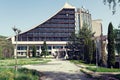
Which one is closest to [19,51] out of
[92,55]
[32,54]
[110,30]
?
[32,54]

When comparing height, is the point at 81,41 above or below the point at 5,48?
above

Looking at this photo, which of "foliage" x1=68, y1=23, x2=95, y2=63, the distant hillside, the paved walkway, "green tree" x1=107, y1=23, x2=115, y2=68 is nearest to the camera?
the paved walkway

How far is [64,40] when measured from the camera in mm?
144125

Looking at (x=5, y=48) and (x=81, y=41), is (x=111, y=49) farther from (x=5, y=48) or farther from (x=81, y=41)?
(x=5, y=48)

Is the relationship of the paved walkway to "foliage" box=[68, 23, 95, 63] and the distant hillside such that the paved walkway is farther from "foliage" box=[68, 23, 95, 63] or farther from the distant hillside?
the distant hillside

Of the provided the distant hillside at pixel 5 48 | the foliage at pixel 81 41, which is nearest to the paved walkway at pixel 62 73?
the foliage at pixel 81 41

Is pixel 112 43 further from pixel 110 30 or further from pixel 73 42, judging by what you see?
pixel 73 42

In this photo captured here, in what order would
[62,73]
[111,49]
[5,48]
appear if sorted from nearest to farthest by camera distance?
1. [62,73]
2. [111,49]
3. [5,48]

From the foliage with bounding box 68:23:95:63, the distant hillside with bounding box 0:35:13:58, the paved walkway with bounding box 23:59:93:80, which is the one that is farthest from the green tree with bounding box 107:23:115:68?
the distant hillside with bounding box 0:35:13:58

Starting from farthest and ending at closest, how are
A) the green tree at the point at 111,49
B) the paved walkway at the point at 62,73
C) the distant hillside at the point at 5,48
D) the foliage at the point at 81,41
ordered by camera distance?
the distant hillside at the point at 5,48 → the foliage at the point at 81,41 → the green tree at the point at 111,49 → the paved walkway at the point at 62,73

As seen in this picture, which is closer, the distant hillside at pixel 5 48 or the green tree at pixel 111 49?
the green tree at pixel 111 49

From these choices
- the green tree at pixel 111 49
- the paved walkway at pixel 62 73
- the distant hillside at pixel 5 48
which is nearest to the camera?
the paved walkway at pixel 62 73

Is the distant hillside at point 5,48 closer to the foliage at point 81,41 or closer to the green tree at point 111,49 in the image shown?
the foliage at point 81,41

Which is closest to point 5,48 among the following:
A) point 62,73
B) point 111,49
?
point 111,49
